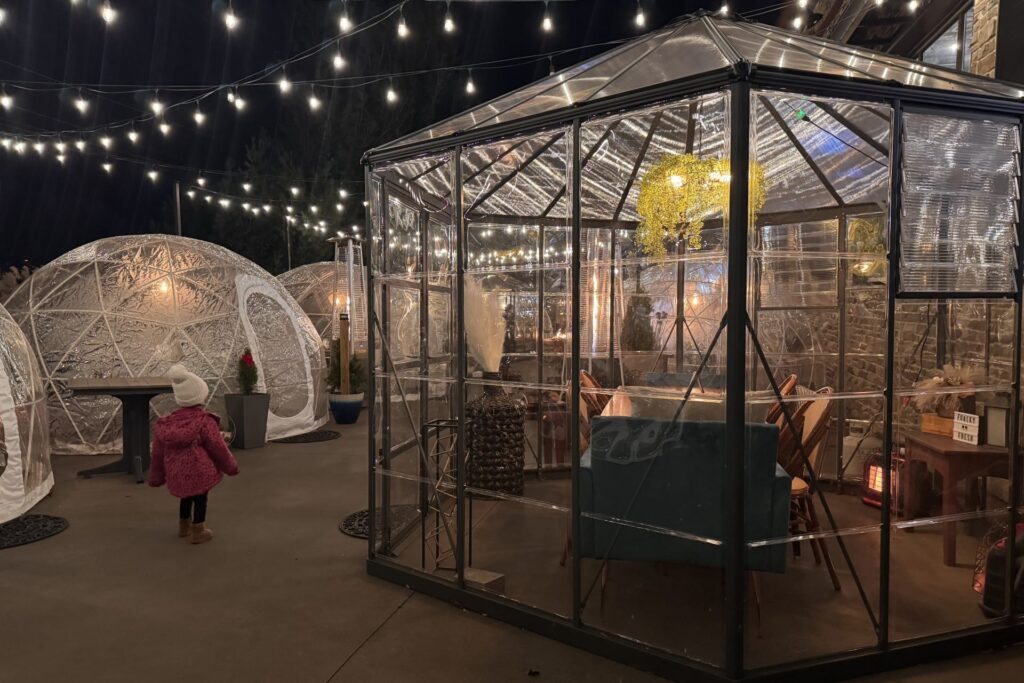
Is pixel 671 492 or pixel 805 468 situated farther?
pixel 805 468

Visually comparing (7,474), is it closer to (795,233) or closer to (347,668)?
(347,668)

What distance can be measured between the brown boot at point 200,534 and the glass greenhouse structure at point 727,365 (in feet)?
4.52

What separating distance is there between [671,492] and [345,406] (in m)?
7.07

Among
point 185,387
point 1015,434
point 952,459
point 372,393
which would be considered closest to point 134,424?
point 185,387

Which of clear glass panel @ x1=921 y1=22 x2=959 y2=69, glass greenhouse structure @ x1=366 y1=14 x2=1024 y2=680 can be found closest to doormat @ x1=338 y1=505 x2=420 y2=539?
glass greenhouse structure @ x1=366 y1=14 x2=1024 y2=680

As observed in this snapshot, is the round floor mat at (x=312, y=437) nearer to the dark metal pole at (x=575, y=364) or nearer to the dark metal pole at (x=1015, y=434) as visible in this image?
the dark metal pole at (x=575, y=364)

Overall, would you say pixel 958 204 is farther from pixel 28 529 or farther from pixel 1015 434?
pixel 28 529

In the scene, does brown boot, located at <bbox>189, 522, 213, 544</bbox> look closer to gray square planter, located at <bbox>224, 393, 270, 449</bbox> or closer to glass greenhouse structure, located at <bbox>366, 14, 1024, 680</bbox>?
glass greenhouse structure, located at <bbox>366, 14, 1024, 680</bbox>

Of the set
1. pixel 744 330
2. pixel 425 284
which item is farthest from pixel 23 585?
pixel 744 330

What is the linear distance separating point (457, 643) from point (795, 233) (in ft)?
16.3

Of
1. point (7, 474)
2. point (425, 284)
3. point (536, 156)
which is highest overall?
point (536, 156)

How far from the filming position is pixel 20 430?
517 cm

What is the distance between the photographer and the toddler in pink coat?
4.56 metres

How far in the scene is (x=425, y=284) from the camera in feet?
14.5
